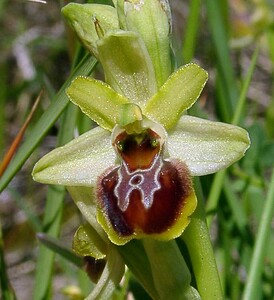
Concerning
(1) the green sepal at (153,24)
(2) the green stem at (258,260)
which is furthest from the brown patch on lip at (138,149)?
(2) the green stem at (258,260)

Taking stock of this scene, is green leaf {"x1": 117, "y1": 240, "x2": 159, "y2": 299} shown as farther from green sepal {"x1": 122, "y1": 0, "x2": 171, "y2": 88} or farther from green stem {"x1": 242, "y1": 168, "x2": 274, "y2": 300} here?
green sepal {"x1": 122, "y1": 0, "x2": 171, "y2": 88}

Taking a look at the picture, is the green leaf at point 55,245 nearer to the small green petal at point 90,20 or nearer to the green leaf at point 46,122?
the green leaf at point 46,122

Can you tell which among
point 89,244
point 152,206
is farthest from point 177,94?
point 89,244

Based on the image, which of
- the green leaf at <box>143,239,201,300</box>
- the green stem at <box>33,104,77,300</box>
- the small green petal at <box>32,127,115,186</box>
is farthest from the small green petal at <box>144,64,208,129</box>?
the green stem at <box>33,104,77,300</box>

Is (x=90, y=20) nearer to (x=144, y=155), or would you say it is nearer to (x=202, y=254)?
(x=144, y=155)

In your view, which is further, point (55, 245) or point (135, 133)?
point (55, 245)

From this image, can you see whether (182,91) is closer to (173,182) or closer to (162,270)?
(173,182)

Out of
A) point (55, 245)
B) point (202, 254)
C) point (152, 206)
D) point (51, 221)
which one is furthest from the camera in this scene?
point (51, 221)
